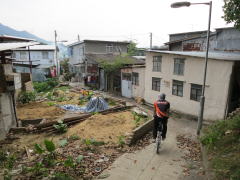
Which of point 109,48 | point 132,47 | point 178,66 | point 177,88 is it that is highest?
point 132,47

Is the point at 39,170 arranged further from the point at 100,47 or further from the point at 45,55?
the point at 45,55

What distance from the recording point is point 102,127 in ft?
31.8

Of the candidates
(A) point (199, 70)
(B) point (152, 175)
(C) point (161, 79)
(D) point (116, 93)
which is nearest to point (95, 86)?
(D) point (116, 93)

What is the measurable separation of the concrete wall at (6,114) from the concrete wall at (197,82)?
457 inches

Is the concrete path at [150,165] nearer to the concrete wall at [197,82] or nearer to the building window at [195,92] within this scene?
the concrete wall at [197,82]

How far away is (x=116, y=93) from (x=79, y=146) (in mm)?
14710

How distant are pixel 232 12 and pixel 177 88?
22.8 feet

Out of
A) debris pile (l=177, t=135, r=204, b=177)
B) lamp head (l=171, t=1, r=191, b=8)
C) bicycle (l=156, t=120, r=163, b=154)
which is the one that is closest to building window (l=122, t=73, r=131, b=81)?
debris pile (l=177, t=135, r=204, b=177)

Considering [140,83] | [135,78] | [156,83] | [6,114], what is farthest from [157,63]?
[6,114]

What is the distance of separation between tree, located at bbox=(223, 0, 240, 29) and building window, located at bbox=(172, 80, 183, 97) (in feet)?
19.6

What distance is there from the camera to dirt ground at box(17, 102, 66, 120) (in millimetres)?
13158

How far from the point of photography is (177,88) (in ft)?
47.7

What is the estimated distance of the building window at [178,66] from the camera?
1393cm

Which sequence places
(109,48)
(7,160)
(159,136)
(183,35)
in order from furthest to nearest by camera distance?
(109,48) < (183,35) < (159,136) < (7,160)
